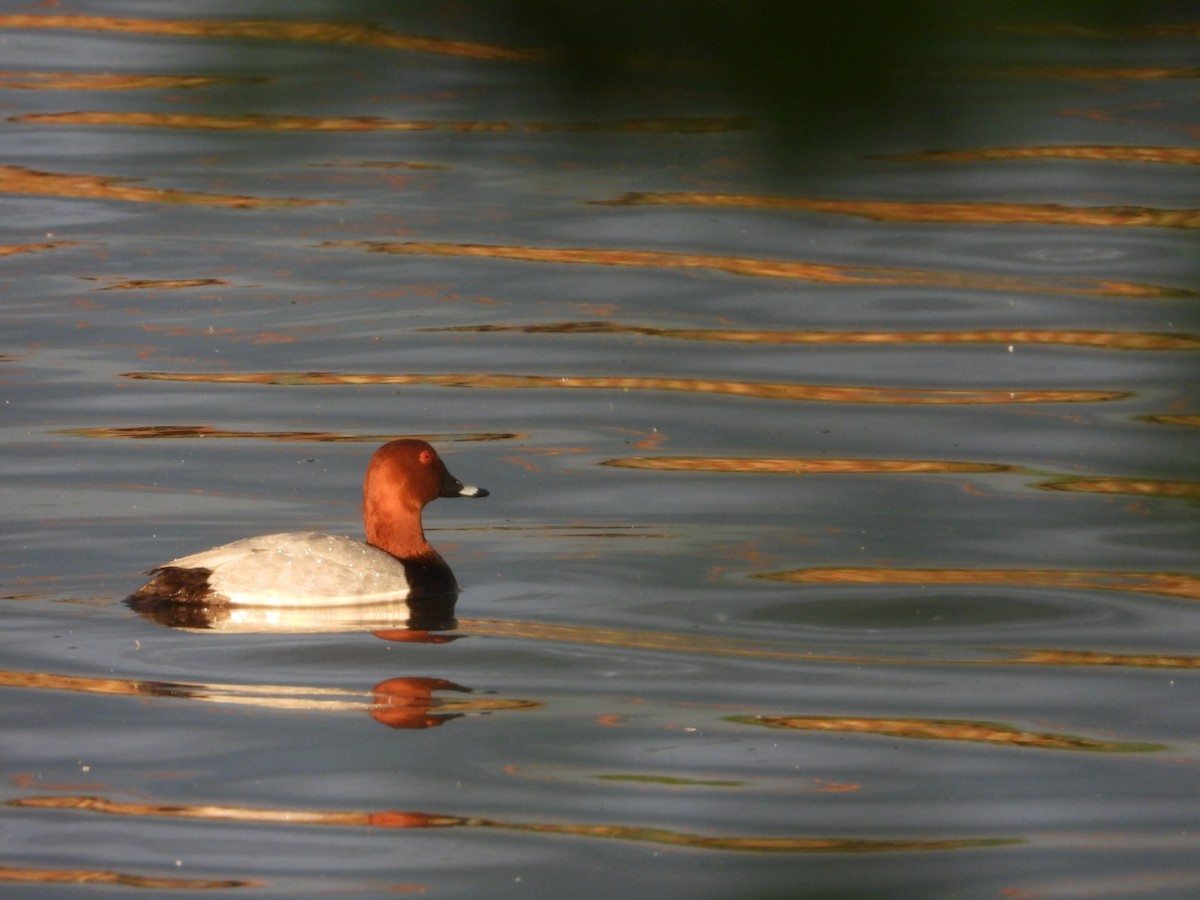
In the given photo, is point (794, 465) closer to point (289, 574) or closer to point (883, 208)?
point (289, 574)

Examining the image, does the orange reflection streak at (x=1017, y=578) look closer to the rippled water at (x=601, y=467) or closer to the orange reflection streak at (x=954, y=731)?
the rippled water at (x=601, y=467)

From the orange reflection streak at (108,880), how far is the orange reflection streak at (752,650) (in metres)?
2.42

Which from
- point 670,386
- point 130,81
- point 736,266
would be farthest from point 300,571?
point 130,81

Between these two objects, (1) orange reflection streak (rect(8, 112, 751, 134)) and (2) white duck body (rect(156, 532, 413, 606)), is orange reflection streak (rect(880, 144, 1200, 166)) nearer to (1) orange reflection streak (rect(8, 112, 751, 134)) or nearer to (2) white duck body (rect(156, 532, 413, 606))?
(1) orange reflection streak (rect(8, 112, 751, 134))

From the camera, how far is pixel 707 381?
10633mm

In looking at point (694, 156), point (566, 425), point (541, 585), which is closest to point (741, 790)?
point (541, 585)

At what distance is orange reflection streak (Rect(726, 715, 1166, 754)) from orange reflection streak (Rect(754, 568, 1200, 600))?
1648 mm

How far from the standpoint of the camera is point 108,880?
16.0 ft

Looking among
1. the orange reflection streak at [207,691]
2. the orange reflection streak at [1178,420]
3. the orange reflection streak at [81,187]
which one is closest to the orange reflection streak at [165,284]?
the orange reflection streak at [81,187]

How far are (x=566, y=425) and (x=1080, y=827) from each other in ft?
17.3

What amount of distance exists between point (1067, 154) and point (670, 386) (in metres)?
8.46

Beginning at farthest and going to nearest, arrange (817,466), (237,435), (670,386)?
1. (670,386)
2. (237,435)
3. (817,466)

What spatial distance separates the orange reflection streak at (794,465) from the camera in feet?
29.9

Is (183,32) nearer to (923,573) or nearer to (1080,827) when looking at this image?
(1080,827)
